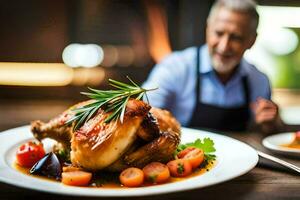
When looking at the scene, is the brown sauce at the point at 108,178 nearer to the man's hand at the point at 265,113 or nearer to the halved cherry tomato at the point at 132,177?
the halved cherry tomato at the point at 132,177

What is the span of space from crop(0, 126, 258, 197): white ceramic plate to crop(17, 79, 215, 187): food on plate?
9cm

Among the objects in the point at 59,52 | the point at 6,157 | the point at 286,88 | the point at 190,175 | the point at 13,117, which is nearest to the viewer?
the point at 190,175

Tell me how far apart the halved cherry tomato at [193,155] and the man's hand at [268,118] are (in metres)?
1.27

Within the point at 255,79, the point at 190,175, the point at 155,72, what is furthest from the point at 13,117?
the point at 190,175

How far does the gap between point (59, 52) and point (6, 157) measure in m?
2.57

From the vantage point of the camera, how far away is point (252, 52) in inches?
134

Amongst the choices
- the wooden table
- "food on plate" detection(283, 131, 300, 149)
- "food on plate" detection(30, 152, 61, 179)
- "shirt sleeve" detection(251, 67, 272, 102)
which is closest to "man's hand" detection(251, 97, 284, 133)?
"shirt sleeve" detection(251, 67, 272, 102)

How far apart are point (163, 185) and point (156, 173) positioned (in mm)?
119

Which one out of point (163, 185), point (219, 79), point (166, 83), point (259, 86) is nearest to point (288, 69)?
point (259, 86)

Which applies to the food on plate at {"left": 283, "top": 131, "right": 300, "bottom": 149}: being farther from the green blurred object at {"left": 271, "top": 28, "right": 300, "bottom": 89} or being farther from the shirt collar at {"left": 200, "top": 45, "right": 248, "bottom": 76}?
the green blurred object at {"left": 271, "top": 28, "right": 300, "bottom": 89}

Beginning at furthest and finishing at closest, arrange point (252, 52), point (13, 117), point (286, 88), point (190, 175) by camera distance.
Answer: point (286, 88) → point (252, 52) → point (13, 117) → point (190, 175)

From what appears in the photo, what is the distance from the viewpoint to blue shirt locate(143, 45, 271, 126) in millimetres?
3107

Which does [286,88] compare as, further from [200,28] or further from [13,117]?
[13,117]

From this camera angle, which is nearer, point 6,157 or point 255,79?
point 6,157
